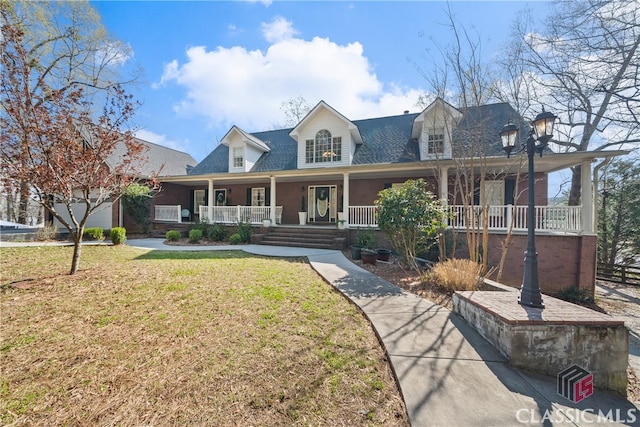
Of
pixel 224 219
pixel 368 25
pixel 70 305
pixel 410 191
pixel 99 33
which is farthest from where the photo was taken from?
pixel 99 33

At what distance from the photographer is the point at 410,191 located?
7055mm

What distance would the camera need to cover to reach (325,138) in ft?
43.4

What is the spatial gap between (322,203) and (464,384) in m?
Answer: 12.5

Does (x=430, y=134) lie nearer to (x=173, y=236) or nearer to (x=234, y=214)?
(x=234, y=214)

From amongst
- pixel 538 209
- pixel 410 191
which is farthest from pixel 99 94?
pixel 538 209

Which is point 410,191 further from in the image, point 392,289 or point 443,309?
point 443,309

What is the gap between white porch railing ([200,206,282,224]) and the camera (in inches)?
506

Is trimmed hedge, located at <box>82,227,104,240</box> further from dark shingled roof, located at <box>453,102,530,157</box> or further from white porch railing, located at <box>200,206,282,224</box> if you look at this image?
dark shingled roof, located at <box>453,102,530,157</box>

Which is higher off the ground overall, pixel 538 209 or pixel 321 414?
pixel 538 209

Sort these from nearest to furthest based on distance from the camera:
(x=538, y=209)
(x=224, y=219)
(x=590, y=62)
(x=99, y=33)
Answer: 1. (x=538, y=209)
2. (x=590, y=62)
3. (x=224, y=219)
4. (x=99, y=33)

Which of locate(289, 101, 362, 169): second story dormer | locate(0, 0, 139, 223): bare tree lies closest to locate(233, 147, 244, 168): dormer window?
locate(289, 101, 362, 169): second story dormer

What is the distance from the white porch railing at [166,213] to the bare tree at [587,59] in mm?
16062

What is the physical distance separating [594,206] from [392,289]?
885cm

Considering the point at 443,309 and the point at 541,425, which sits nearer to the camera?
the point at 541,425
